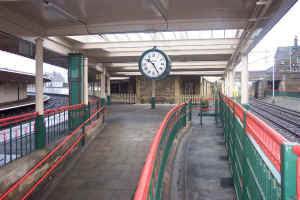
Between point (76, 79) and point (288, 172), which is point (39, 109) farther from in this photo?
point (288, 172)

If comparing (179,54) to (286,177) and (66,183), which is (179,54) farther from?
(286,177)

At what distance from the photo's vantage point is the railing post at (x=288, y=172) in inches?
50.2

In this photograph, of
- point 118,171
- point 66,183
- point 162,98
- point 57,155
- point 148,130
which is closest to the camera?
point 66,183

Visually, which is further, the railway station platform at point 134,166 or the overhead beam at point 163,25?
the overhead beam at point 163,25

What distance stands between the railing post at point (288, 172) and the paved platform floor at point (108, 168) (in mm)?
3481

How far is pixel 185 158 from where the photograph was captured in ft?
20.6

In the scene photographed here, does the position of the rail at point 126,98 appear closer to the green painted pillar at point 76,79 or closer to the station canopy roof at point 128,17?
the green painted pillar at point 76,79

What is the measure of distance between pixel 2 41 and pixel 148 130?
5126 mm

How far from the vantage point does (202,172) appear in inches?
211

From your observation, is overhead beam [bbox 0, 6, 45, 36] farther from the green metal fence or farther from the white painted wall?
the white painted wall

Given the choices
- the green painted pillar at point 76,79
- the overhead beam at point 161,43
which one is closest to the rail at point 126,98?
the overhead beam at point 161,43

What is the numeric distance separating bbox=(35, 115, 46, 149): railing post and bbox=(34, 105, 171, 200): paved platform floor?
0.96 metres

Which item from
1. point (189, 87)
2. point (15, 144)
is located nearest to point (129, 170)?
point (15, 144)

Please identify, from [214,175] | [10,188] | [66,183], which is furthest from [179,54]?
[10,188]
